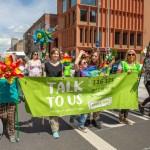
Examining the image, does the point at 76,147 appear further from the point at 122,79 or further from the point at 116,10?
the point at 116,10

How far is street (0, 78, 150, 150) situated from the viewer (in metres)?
5.07

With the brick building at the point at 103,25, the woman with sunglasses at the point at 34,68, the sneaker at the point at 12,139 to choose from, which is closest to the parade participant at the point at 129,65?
the sneaker at the point at 12,139

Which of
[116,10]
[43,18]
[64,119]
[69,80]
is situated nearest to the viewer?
[69,80]

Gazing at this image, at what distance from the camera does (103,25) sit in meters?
54.2

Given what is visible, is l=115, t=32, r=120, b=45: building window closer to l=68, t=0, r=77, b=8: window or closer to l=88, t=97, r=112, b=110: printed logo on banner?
l=68, t=0, r=77, b=8: window

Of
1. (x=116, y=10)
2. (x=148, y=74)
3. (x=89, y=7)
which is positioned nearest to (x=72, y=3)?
(x=89, y=7)

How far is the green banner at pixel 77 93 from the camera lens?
5.56 meters

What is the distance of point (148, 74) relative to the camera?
7.40 metres

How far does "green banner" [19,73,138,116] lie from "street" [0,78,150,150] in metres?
0.47

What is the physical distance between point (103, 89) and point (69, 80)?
0.86 m

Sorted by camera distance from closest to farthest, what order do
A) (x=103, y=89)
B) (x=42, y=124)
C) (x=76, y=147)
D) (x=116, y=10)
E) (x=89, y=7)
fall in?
(x=76, y=147)
(x=103, y=89)
(x=42, y=124)
(x=89, y=7)
(x=116, y=10)

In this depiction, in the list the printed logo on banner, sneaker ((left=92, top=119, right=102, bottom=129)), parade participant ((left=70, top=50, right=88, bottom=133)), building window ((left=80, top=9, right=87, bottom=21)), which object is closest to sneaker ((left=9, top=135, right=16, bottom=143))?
parade participant ((left=70, top=50, right=88, bottom=133))

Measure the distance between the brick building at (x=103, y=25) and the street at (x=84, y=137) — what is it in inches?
1740

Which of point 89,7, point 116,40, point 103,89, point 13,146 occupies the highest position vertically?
point 89,7
